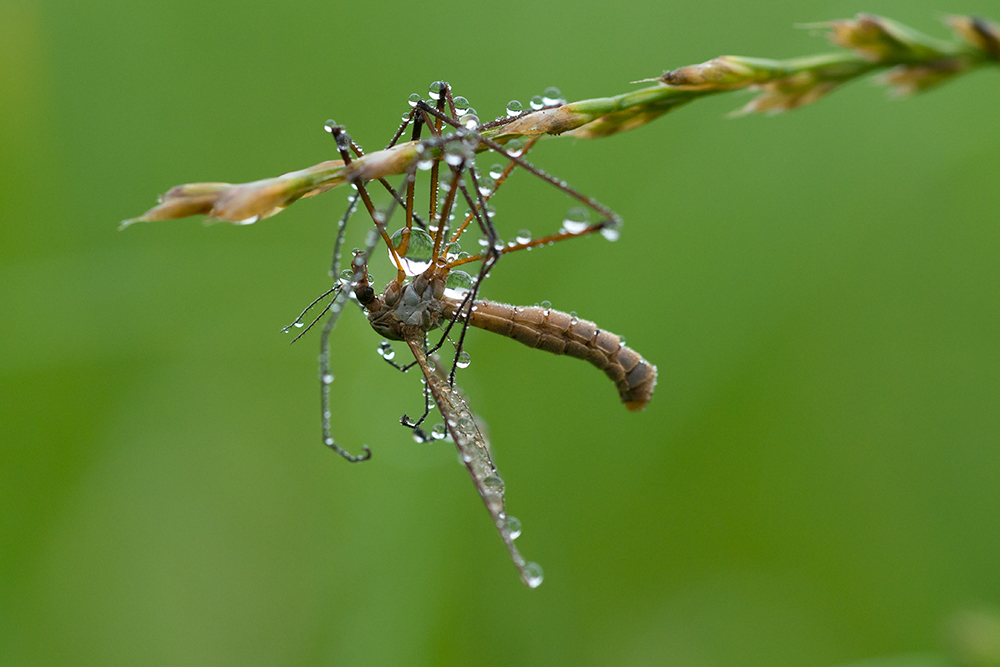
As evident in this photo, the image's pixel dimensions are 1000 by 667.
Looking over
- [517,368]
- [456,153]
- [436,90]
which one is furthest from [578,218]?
[517,368]

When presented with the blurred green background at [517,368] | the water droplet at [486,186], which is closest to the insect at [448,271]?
the water droplet at [486,186]

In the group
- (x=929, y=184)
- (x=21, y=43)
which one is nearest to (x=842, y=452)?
(x=929, y=184)

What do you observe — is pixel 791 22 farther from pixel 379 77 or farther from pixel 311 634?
pixel 311 634

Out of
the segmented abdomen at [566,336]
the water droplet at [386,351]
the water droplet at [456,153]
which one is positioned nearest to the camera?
the water droplet at [456,153]

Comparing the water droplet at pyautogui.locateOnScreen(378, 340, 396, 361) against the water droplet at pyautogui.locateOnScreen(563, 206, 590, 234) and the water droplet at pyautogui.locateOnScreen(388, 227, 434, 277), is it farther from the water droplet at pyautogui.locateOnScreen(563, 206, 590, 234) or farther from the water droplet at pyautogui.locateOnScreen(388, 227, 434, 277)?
the water droplet at pyautogui.locateOnScreen(563, 206, 590, 234)

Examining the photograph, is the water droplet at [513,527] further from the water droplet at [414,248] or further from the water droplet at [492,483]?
the water droplet at [414,248]

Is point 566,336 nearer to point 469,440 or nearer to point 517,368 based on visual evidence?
point 469,440

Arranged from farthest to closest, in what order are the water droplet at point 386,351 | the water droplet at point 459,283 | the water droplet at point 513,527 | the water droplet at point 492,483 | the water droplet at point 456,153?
the water droplet at point 386,351, the water droplet at point 459,283, the water droplet at point 492,483, the water droplet at point 513,527, the water droplet at point 456,153
